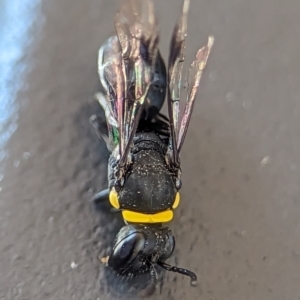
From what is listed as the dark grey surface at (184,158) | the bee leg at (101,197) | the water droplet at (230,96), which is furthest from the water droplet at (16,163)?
the water droplet at (230,96)

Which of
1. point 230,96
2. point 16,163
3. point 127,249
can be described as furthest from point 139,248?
point 230,96

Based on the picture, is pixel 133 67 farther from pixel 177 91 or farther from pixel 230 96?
pixel 230 96

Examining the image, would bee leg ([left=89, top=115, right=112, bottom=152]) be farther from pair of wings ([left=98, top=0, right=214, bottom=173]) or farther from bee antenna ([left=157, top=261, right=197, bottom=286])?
bee antenna ([left=157, top=261, right=197, bottom=286])

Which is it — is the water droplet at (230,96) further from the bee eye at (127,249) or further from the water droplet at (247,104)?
the bee eye at (127,249)

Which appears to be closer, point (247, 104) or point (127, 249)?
point (127, 249)

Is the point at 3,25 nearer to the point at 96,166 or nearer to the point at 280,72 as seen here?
the point at 96,166

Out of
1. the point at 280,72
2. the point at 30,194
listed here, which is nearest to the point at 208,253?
the point at 30,194

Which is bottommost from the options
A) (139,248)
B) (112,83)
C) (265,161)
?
(265,161)
